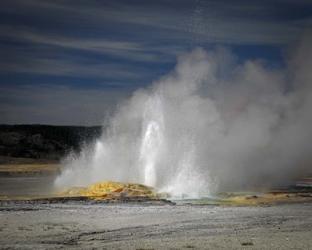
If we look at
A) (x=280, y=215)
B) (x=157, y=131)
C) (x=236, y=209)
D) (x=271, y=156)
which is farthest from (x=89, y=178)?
(x=280, y=215)

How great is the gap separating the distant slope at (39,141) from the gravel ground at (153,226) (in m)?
67.3

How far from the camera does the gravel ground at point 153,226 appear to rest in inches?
612

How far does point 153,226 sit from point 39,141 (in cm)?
9025

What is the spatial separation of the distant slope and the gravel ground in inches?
2648

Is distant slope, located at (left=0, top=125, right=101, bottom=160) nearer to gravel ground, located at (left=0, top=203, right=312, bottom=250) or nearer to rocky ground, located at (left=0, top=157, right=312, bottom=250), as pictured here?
rocky ground, located at (left=0, top=157, right=312, bottom=250)

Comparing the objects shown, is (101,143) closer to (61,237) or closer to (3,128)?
(61,237)

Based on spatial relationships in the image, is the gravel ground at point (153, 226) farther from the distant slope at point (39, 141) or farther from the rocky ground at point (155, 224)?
the distant slope at point (39, 141)

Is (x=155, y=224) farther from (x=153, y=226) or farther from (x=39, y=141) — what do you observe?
(x=39, y=141)

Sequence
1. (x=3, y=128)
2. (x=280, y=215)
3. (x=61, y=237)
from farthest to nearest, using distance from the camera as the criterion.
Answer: (x=3, y=128), (x=280, y=215), (x=61, y=237)

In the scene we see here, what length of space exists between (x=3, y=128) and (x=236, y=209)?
98.8m

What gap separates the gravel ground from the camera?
15539 mm

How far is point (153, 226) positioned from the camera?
62.3ft

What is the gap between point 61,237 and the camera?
1664 centimetres

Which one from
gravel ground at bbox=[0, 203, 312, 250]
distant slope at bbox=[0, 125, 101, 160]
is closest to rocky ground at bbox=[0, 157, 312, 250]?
gravel ground at bbox=[0, 203, 312, 250]
